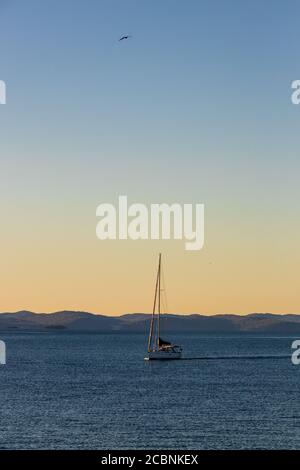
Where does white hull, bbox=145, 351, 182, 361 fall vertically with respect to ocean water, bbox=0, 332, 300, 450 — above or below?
above

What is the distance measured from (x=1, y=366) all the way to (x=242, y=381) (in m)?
61.3

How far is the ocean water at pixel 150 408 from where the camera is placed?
70688mm

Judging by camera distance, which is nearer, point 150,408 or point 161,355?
point 150,408

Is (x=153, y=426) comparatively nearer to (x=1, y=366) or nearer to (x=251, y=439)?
(x=251, y=439)

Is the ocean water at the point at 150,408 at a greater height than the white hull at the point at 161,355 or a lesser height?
lesser

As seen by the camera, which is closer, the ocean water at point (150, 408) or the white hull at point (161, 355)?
the ocean water at point (150, 408)

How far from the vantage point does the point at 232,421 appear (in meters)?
81.6

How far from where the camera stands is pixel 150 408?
92.8 m

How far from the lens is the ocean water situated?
7069 cm

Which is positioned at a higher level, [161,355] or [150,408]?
[161,355]

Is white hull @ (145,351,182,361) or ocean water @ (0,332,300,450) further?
white hull @ (145,351,182,361)
